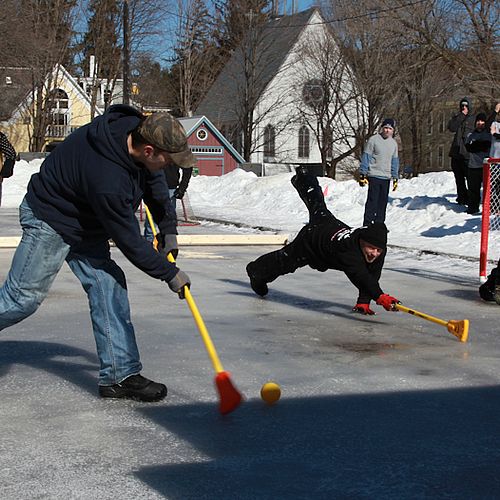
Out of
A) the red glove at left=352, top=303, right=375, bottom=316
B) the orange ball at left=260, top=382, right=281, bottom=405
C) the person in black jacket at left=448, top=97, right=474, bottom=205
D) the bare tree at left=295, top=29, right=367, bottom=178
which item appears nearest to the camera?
the orange ball at left=260, top=382, right=281, bottom=405

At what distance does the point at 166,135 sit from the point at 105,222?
1.63 feet

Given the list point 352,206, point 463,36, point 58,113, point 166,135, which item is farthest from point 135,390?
point 58,113

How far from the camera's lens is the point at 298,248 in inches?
303

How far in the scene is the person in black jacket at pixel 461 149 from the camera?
15.8m

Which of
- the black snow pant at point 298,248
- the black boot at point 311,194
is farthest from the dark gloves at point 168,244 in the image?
the black boot at point 311,194

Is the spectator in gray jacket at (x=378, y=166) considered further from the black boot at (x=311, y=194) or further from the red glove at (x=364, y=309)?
the red glove at (x=364, y=309)

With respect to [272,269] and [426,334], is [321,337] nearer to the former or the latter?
[426,334]

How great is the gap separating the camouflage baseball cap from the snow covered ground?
851 centimetres

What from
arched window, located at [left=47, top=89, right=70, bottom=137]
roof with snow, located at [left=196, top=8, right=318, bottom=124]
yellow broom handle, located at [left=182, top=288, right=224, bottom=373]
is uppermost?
roof with snow, located at [left=196, top=8, right=318, bottom=124]

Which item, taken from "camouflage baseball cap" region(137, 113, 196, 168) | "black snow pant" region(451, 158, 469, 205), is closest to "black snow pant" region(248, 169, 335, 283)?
"camouflage baseball cap" region(137, 113, 196, 168)

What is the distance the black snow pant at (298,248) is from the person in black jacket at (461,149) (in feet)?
25.8

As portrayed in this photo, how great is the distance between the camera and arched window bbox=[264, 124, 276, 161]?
1971 inches

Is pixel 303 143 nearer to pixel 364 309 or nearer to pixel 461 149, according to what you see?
pixel 461 149

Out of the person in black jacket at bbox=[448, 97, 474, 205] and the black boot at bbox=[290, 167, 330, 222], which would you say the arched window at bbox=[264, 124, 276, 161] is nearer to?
the person in black jacket at bbox=[448, 97, 474, 205]
